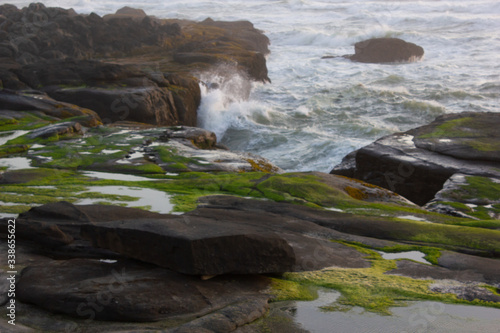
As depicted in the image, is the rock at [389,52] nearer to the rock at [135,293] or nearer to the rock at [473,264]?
the rock at [473,264]

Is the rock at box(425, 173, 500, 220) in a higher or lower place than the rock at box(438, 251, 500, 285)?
lower

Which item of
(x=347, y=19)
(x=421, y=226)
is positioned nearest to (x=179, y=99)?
(x=421, y=226)

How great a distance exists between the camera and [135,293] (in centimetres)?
430

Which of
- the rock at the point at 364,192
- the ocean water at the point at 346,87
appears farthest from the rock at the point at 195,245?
the ocean water at the point at 346,87

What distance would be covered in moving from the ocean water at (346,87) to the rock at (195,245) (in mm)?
10546

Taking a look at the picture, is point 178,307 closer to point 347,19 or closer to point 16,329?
point 16,329

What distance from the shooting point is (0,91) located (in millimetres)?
14719

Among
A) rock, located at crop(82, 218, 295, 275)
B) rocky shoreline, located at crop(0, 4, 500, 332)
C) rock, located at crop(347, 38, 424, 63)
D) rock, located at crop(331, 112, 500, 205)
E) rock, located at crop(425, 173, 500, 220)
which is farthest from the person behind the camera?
rock, located at crop(347, 38, 424, 63)

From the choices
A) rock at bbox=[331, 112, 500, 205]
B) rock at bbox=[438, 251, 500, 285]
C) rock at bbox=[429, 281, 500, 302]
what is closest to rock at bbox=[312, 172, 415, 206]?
rock at bbox=[331, 112, 500, 205]

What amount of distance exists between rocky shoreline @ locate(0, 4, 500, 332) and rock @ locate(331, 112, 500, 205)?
3 centimetres

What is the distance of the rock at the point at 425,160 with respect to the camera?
10.0 m

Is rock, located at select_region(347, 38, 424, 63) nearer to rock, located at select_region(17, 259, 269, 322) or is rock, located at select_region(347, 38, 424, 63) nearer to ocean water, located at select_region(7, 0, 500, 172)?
ocean water, located at select_region(7, 0, 500, 172)

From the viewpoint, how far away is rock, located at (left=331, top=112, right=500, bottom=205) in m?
10.0

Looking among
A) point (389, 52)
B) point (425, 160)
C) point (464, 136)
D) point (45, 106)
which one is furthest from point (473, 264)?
point (389, 52)
